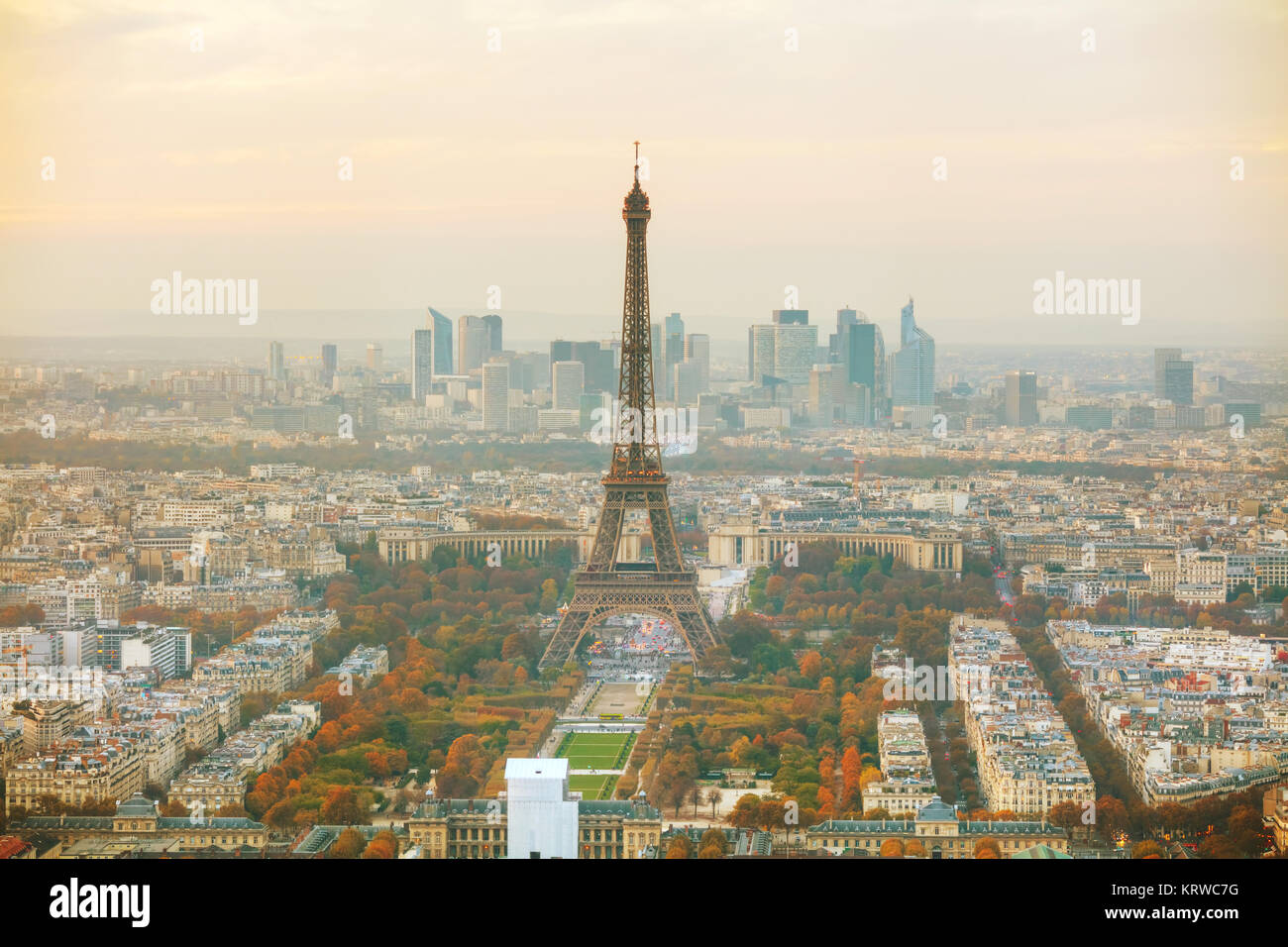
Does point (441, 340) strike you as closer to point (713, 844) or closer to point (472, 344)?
point (472, 344)

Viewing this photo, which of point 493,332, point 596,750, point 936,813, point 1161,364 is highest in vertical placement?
point 493,332

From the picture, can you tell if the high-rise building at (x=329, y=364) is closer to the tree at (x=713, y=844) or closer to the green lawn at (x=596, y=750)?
the green lawn at (x=596, y=750)

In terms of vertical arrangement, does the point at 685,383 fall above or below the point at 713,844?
above

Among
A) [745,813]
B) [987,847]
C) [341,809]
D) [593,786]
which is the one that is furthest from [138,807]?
[987,847]

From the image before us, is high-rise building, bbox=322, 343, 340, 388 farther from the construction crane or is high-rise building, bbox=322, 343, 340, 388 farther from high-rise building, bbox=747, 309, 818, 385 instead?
the construction crane

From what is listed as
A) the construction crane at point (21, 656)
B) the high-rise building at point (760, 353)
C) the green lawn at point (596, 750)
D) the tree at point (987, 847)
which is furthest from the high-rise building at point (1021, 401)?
the tree at point (987, 847)

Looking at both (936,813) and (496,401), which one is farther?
(496,401)

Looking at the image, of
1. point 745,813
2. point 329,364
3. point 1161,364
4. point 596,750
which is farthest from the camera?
point 329,364
